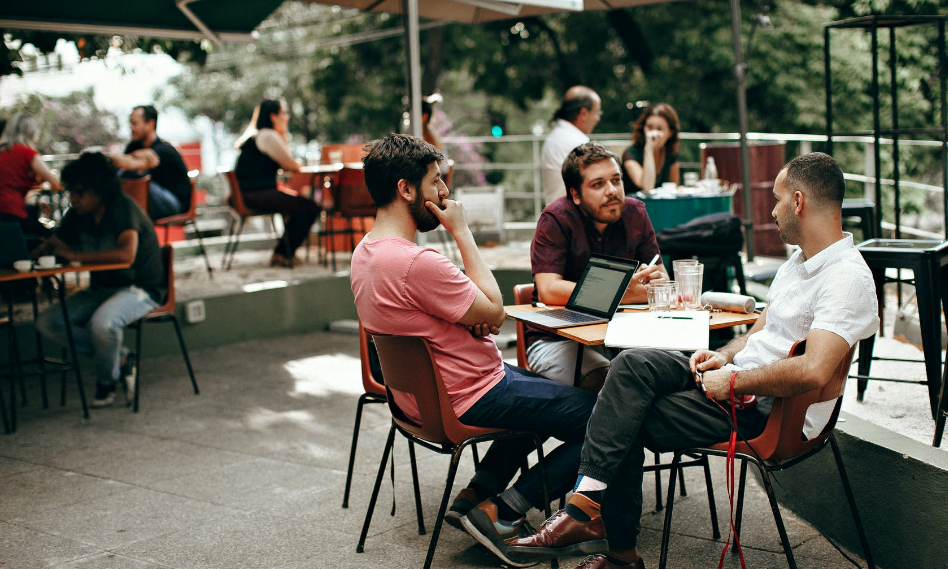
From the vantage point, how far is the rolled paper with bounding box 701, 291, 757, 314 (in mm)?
3428

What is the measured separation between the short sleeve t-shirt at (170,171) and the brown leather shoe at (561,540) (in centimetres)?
643

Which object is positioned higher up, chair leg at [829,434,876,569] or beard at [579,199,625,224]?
beard at [579,199,625,224]

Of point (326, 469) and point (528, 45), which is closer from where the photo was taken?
point (326, 469)

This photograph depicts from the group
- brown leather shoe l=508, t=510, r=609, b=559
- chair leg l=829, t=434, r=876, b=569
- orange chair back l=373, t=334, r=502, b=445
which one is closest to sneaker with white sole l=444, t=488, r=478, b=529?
orange chair back l=373, t=334, r=502, b=445

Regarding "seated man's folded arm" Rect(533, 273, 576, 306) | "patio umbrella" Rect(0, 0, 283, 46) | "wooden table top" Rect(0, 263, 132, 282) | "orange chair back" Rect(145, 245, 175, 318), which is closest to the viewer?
"seated man's folded arm" Rect(533, 273, 576, 306)

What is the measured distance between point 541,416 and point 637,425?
39 cm

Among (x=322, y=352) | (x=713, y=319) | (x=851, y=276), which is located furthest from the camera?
(x=322, y=352)

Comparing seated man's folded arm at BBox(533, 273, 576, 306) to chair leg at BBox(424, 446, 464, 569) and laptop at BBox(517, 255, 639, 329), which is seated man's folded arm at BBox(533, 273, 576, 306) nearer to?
laptop at BBox(517, 255, 639, 329)

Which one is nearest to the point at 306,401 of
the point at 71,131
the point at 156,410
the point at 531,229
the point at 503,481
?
the point at 156,410

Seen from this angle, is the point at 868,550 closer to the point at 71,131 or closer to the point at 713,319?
the point at 713,319

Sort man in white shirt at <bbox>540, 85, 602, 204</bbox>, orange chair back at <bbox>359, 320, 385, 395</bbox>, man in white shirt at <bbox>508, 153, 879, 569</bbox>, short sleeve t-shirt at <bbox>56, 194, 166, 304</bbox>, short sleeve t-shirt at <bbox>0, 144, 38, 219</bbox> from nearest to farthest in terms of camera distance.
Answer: man in white shirt at <bbox>508, 153, 879, 569</bbox>, orange chair back at <bbox>359, 320, 385, 395</bbox>, short sleeve t-shirt at <bbox>56, 194, 166, 304</bbox>, man in white shirt at <bbox>540, 85, 602, 204</bbox>, short sleeve t-shirt at <bbox>0, 144, 38, 219</bbox>

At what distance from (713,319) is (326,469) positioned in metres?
2.05

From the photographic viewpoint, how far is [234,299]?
25.0 feet

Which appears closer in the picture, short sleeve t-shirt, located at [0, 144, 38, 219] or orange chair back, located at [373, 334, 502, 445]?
orange chair back, located at [373, 334, 502, 445]
